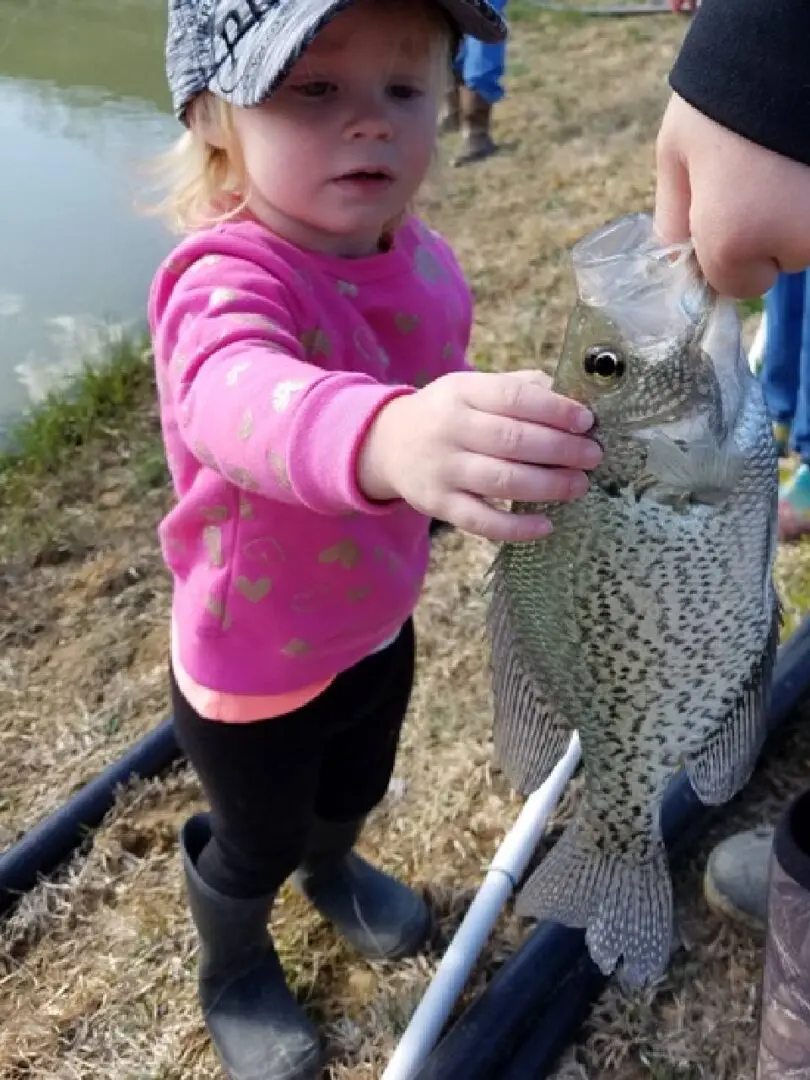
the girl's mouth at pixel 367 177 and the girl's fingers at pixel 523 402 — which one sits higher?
the girl's fingers at pixel 523 402

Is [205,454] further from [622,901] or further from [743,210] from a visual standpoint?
[622,901]

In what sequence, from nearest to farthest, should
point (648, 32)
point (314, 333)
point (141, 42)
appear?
point (314, 333) → point (141, 42) → point (648, 32)

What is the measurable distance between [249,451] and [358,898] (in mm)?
1405

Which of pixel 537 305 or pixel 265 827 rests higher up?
pixel 265 827

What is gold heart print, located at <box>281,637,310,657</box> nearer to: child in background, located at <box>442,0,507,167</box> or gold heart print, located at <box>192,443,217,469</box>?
gold heart print, located at <box>192,443,217,469</box>

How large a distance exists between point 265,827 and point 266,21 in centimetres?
130

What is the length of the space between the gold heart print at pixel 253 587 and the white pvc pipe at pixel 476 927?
575 mm

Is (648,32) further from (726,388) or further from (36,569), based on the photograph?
(726,388)

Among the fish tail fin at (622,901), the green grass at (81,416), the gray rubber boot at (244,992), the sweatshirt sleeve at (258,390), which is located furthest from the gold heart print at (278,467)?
the green grass at (81,416)

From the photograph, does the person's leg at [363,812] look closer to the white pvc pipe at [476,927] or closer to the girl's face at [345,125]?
the white pvc pipe at [476,927]

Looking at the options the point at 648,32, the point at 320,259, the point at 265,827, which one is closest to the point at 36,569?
the point at 265,827

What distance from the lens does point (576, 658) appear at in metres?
1.47

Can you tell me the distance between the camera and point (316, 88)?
1721 millimetres

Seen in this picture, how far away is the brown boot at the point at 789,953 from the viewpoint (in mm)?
1752
